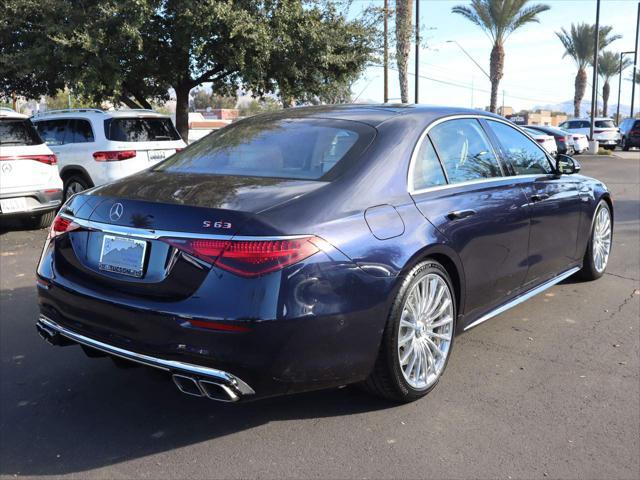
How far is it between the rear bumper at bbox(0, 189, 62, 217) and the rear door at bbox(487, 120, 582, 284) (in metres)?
6.26

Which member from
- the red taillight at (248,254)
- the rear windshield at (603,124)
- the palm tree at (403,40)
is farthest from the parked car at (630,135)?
the red taillight at (248,254)

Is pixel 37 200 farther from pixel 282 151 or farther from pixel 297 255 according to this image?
pixel 297 255

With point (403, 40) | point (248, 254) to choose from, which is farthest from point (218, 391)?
point (403, 40)

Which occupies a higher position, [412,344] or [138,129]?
[138,129]

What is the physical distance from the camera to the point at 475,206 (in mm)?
3848

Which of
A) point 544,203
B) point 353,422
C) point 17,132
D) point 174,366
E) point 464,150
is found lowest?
point 353,422

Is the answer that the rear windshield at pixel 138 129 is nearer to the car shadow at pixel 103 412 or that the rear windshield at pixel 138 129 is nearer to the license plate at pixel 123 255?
the car shadow at pixel 103 412

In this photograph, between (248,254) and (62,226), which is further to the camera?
(62,226)

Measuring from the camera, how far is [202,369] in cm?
275

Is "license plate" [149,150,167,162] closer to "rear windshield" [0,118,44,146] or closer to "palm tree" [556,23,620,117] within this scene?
"rear windshield" [0,118,44,146]

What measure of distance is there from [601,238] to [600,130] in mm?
28855

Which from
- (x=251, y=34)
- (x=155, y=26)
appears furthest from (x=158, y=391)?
(x=155, y=26)

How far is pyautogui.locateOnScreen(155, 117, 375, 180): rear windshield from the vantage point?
339 cm

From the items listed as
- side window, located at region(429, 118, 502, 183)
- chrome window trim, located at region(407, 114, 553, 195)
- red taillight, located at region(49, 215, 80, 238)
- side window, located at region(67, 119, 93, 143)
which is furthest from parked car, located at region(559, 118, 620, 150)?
red taillight, located at region(49, 215, 80, 238)
